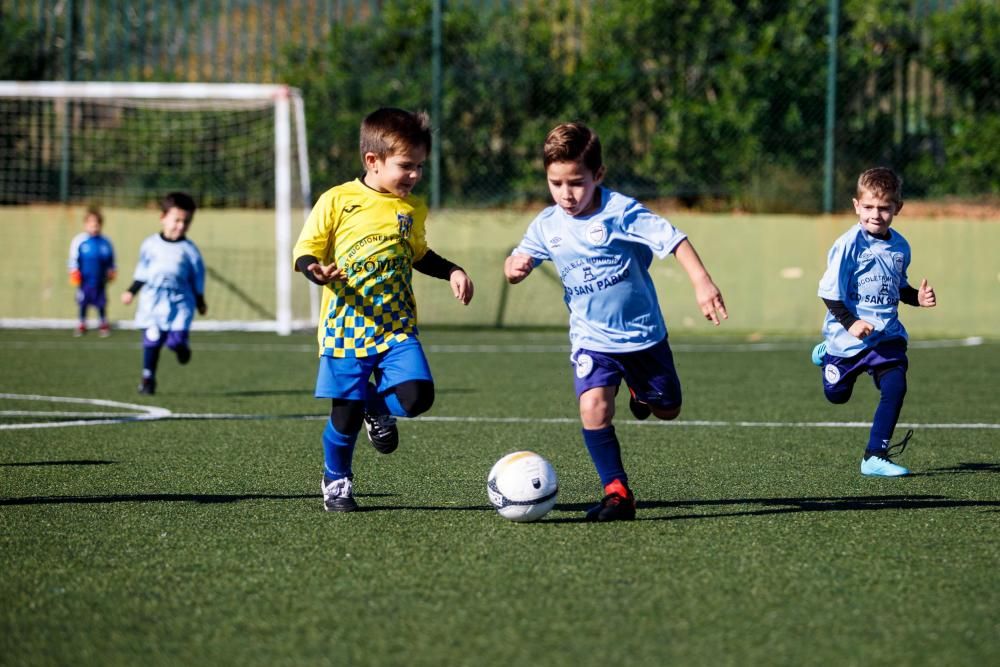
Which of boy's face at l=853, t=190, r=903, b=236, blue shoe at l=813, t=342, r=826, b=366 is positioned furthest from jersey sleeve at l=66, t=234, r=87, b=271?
boy's face at l=853, t=190, r=903, b=236

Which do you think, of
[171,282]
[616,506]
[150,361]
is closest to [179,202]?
[171,282]

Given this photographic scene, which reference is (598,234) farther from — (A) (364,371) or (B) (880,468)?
(B) (880,468)

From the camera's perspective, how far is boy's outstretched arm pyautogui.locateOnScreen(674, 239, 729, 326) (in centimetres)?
491

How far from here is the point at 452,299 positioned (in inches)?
681

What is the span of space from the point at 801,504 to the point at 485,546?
1.49m

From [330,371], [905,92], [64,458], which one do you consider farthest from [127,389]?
[905,92]

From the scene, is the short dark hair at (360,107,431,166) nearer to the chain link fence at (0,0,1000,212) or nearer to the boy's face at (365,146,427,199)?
the boy's face at (365,146,427,199)

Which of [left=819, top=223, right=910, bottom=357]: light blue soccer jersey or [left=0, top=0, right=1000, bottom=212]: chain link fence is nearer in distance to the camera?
[left=819, top=223, right=910, bottom=357]: light blue soccer jersey

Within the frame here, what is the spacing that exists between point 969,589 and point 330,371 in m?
2.50

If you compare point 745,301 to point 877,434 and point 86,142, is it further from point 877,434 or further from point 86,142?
point 877,434

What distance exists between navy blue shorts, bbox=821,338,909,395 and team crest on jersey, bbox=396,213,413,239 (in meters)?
2.43

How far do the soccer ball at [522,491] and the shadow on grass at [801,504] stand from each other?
203 millimetres

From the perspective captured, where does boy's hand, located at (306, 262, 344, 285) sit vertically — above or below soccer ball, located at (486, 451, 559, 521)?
above

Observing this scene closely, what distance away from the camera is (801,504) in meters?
5.39
